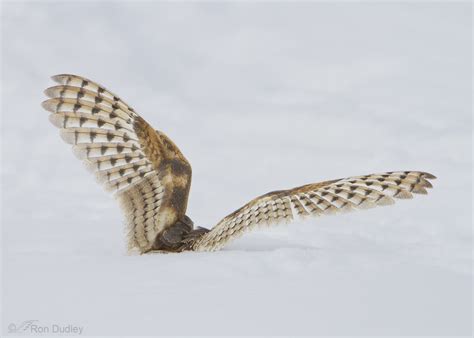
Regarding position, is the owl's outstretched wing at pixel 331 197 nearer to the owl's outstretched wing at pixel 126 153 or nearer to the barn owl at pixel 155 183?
the barn owl at pixel 155 183

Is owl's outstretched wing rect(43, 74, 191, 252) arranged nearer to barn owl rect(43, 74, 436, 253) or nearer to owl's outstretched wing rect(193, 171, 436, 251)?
barn owl rect(43, 74, 436, 253)

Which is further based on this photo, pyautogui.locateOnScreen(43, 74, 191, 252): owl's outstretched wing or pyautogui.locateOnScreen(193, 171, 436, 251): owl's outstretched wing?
pyautogui.locateOnScreen(43, 74, 191, 252): owl's outstretched wing

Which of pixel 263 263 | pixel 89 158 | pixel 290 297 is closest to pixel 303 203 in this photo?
pixel 263 263

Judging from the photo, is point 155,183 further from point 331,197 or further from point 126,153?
point 331,197

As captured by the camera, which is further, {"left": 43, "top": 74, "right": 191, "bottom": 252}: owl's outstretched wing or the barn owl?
{"left": 43, "top": 74, "right": 191, "bottom": 252}: owl's outstretched wing

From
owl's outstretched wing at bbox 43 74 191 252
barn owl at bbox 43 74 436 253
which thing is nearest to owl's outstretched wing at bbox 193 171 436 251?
barn owl at bbox 43 74 436 253

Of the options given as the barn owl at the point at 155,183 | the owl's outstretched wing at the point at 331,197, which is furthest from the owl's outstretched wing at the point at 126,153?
the owl's outstretched wing at the point at 331,197

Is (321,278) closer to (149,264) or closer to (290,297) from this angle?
(290,297)
